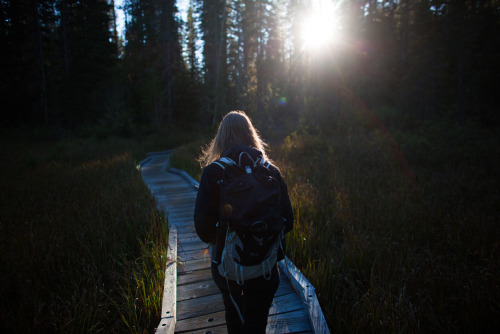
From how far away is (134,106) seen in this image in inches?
1228

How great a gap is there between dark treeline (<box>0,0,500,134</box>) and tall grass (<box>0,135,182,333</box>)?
15646 millimetres

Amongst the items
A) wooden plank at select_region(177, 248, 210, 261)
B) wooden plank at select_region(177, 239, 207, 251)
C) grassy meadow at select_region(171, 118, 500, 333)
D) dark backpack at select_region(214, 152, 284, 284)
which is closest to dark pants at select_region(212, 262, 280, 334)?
dark backpack at select_region(214, 152, 284, 284)

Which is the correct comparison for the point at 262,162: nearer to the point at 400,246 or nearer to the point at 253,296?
the point at 253,296

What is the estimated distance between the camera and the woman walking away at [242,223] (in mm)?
1694

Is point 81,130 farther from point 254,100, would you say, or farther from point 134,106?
→ point 254,100

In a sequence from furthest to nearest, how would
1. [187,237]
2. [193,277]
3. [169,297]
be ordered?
[187,237] < [193,277] < [169,297]

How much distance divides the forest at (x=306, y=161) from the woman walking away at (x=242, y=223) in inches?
48.2

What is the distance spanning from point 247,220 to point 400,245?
3676 millimetres

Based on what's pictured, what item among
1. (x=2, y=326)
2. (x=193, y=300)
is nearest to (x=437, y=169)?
(x=193, y=300)

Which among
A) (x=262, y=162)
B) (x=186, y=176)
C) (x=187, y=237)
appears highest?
(x=262, y=162)

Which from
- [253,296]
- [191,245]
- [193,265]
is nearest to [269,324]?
[253,296]

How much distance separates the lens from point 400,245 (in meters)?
4.13

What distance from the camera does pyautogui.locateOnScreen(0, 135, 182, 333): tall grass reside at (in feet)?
8.50

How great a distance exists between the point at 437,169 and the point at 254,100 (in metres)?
20.0
